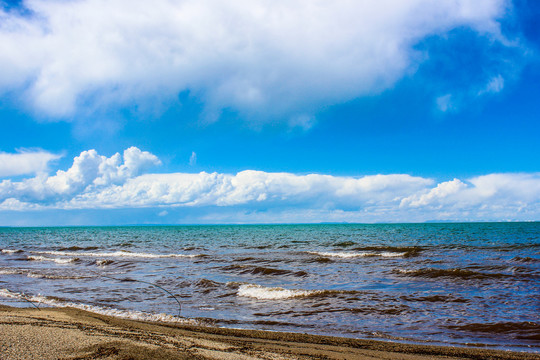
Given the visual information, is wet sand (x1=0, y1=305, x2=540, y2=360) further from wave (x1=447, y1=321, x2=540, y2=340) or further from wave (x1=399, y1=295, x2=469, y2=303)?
wave (x1=399, y1=295, x2=469, y2=303)

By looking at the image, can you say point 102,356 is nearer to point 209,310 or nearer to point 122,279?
point 209,310

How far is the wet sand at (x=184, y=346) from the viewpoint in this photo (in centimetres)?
553

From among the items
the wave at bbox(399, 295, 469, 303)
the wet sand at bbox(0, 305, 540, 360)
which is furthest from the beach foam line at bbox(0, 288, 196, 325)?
the wave at bbox(399, 295, 469, 303)

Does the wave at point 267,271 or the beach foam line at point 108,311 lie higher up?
the beach foam line at point 108,311

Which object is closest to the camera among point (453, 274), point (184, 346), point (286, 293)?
point (184, 346)

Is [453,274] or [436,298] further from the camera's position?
[453,274]

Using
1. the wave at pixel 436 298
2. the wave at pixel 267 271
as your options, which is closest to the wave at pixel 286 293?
the wave at pixel 436 298

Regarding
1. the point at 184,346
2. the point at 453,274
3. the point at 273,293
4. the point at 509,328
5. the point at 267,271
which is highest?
the point at 184,346

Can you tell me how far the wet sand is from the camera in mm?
5531

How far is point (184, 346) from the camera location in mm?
6512

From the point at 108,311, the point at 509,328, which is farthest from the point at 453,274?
the point at 108,311

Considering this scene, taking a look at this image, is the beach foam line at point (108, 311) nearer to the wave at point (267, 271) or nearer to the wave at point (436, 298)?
the wave at point (436, 298)

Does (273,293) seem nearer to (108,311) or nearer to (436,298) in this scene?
(108,311)

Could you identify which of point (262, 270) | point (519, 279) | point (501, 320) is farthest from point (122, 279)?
point (519, 279)
